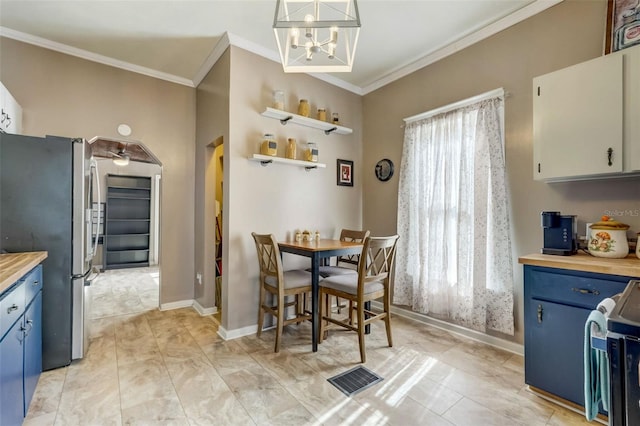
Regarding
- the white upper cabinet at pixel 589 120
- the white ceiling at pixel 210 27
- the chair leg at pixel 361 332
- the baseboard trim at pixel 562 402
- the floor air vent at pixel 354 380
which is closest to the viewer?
the baseboard trim at pixel 562 402

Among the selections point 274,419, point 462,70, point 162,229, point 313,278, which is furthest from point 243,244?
point 462,70

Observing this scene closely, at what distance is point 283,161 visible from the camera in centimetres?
310

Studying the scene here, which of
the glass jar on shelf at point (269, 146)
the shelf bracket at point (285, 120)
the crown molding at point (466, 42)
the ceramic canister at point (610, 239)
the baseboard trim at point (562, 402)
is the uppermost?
the crown molding at point (466, 42)

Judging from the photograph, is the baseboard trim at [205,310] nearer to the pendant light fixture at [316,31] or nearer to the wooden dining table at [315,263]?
the wooden dining table at [315,263]

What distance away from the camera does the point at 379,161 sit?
377cm

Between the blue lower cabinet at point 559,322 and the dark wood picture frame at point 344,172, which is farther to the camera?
the dark wood picture frame at point 344,172

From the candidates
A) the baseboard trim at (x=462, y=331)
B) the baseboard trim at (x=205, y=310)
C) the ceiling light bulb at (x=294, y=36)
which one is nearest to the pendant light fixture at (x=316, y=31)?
the ceiling light bulb at (x=294, y=36)

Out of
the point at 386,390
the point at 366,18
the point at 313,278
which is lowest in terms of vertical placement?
the point at 386,390

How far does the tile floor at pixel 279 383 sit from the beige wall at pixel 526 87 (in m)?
0.76

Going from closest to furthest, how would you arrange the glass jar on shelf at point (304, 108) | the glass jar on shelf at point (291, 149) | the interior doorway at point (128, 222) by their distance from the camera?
the glass jar on shelf at point (291, 149) → the glass jar on shelf at point (304, 108) → the interior doorway at point (128, 222)

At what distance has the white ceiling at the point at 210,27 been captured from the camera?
2.46 meters

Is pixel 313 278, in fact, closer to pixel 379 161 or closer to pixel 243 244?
pixel 243 244

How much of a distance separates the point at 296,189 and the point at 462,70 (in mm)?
2160

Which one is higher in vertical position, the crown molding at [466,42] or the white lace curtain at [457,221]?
the crown molding at [466,42]
